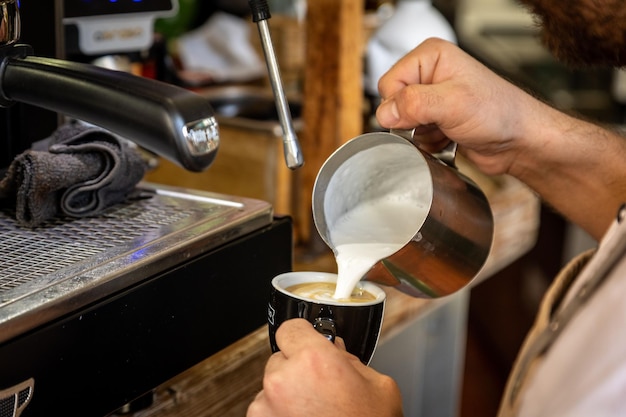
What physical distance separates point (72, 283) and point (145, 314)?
0.07 m

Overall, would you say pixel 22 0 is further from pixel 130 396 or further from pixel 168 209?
pixel 130 396

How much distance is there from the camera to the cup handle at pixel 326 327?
69 cm

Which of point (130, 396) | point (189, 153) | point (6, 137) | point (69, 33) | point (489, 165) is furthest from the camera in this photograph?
point (69, 33)

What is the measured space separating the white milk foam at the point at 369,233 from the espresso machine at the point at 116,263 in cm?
7

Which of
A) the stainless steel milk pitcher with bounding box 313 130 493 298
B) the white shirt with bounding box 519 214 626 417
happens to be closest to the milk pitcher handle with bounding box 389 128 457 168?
the stainless steel milk pitcher with bounding box 313 130 493 298

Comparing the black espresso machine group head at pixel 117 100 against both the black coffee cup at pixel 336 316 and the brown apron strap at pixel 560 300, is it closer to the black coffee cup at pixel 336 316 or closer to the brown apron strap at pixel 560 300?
the black coffee cup at pixel 336 316

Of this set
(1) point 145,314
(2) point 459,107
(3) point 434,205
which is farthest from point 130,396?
(2) point 459,107

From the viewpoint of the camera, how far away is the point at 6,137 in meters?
0.84

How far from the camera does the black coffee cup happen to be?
27.0 inches

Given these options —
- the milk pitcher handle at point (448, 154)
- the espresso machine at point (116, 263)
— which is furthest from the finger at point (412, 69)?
the espresso machine at point (116, 263)

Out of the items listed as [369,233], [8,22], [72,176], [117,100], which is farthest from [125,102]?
[369,233]

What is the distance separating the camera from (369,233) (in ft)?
2.79

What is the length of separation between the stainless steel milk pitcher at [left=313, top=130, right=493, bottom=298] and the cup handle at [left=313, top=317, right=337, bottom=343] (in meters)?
0.11

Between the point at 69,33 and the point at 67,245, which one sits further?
the point at 69,33
